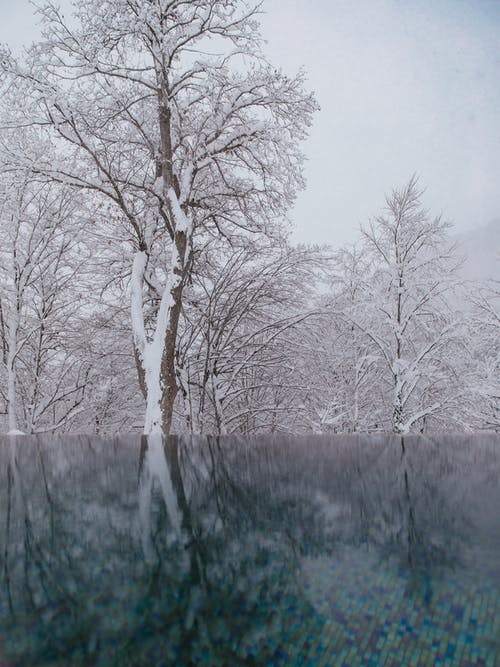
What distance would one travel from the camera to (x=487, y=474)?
1.38 meters

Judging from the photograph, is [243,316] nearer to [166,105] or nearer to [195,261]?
[195,261]

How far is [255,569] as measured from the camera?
696 mm

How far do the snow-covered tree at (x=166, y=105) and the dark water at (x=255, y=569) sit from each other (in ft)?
13.9

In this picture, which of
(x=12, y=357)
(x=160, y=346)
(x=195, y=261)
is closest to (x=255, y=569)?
(x=160, y=346)

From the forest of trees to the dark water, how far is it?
4163 mm

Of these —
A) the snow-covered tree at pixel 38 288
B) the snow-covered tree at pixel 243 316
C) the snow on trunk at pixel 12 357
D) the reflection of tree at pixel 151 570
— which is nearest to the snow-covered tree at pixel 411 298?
the snow-covered tree at pixel 243 316

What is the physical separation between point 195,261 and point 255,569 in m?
8.18

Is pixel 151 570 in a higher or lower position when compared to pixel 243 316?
lower

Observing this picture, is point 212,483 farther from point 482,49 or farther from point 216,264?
point 482,49

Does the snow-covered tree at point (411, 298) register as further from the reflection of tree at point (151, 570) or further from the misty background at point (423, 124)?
the misty background at point (423, 124)

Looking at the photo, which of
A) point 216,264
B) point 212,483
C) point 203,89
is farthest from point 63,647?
point 216,264

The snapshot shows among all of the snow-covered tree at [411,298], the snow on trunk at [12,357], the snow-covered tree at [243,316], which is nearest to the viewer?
→ the snow-covered tree at [243,316]

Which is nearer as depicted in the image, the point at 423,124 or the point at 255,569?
the point at 255,569

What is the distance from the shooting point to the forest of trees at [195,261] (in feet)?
19.7
